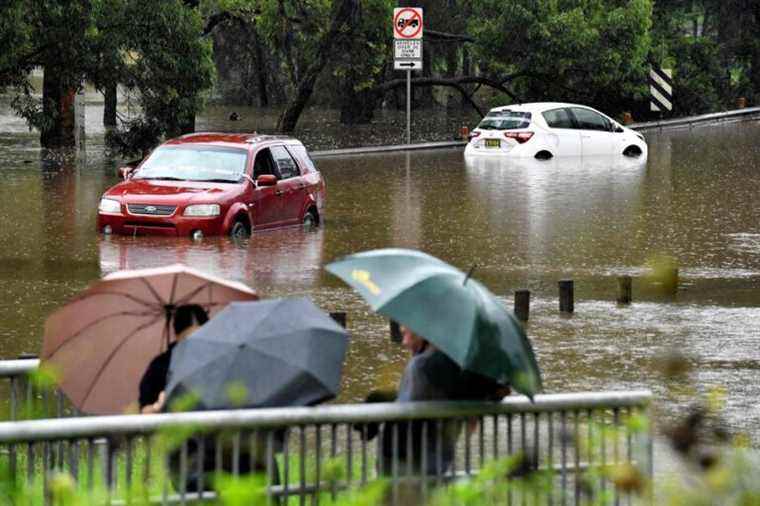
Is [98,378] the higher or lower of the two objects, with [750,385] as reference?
higher

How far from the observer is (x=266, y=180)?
22812 mm

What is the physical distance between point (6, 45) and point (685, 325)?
19015 mm

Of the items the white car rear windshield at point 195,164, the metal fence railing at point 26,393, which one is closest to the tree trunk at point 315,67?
the white car rear windshield at point 195,164

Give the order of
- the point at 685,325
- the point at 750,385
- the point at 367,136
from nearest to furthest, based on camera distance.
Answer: the point at 750,385, the point at 685,325, the point at 367,136

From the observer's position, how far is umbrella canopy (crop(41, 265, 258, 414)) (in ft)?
25.2

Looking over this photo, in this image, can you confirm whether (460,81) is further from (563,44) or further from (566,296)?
(566,296)

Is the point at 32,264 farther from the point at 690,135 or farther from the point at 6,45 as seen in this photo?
the point at 690,135

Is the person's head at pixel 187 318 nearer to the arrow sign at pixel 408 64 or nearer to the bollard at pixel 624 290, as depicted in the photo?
the bollard at pixel 624 290

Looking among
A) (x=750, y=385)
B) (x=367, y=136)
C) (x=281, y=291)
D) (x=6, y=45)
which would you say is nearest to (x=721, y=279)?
(x=281, y=291)

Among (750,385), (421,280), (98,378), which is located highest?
(421,280)

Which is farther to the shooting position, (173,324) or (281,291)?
(281,291)

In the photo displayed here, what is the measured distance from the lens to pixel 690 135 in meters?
46.8

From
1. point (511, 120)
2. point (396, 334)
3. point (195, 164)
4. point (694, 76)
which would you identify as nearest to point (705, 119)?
point (694, 76)

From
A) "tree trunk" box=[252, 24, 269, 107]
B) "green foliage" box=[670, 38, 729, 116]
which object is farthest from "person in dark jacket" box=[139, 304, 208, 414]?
"green foliage" box=[670, 38, 729, 116]
